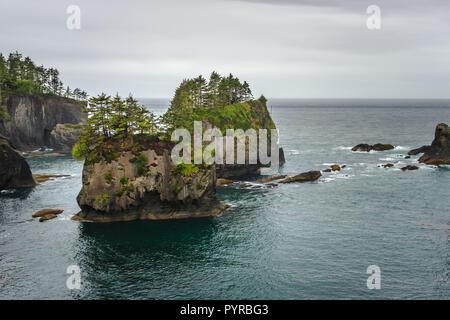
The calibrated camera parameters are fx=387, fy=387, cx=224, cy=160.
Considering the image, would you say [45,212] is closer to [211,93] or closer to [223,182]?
[223,182]

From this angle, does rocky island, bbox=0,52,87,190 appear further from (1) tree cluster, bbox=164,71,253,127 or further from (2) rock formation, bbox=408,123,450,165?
(2) rock formation, bbox=408,123,450,165

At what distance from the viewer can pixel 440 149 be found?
121 meters

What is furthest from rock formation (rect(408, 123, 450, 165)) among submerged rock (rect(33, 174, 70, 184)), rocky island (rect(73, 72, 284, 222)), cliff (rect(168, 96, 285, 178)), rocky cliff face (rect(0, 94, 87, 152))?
rocky cliff face (rect(0, 94, 87, 152))

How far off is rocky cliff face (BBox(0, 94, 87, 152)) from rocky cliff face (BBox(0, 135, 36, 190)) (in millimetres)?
50938

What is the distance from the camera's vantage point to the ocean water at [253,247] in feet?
162

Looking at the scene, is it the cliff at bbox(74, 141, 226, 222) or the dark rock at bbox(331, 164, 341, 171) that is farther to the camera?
the dark rock at bbox(331, 164, 341, 171)

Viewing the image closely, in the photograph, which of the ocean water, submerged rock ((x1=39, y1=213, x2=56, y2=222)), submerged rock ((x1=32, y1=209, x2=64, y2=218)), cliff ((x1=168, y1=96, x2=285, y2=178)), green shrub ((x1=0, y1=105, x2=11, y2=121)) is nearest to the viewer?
the ocean water

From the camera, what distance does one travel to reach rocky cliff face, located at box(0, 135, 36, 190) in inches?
3684

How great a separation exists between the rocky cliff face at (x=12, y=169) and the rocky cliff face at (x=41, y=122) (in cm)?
5094

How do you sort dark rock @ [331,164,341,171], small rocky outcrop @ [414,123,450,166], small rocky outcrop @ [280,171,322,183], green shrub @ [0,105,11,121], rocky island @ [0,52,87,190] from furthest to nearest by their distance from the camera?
rocky island @ [0,52,87,190] < green shrub @ [0,105,11,121] < small rocky outcrop @ [414,123,450,166] < dark rock @ [331,164,341,171] < small rocky outcrop @ [280,171,322,183]

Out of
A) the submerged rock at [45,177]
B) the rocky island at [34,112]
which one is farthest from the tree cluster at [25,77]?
the submerged rock at [45,177]

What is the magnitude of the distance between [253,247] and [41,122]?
13015 centimetres

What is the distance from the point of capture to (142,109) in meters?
80.4

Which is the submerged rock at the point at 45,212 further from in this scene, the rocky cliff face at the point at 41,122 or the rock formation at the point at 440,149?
the rock formation at the point at 440,149
